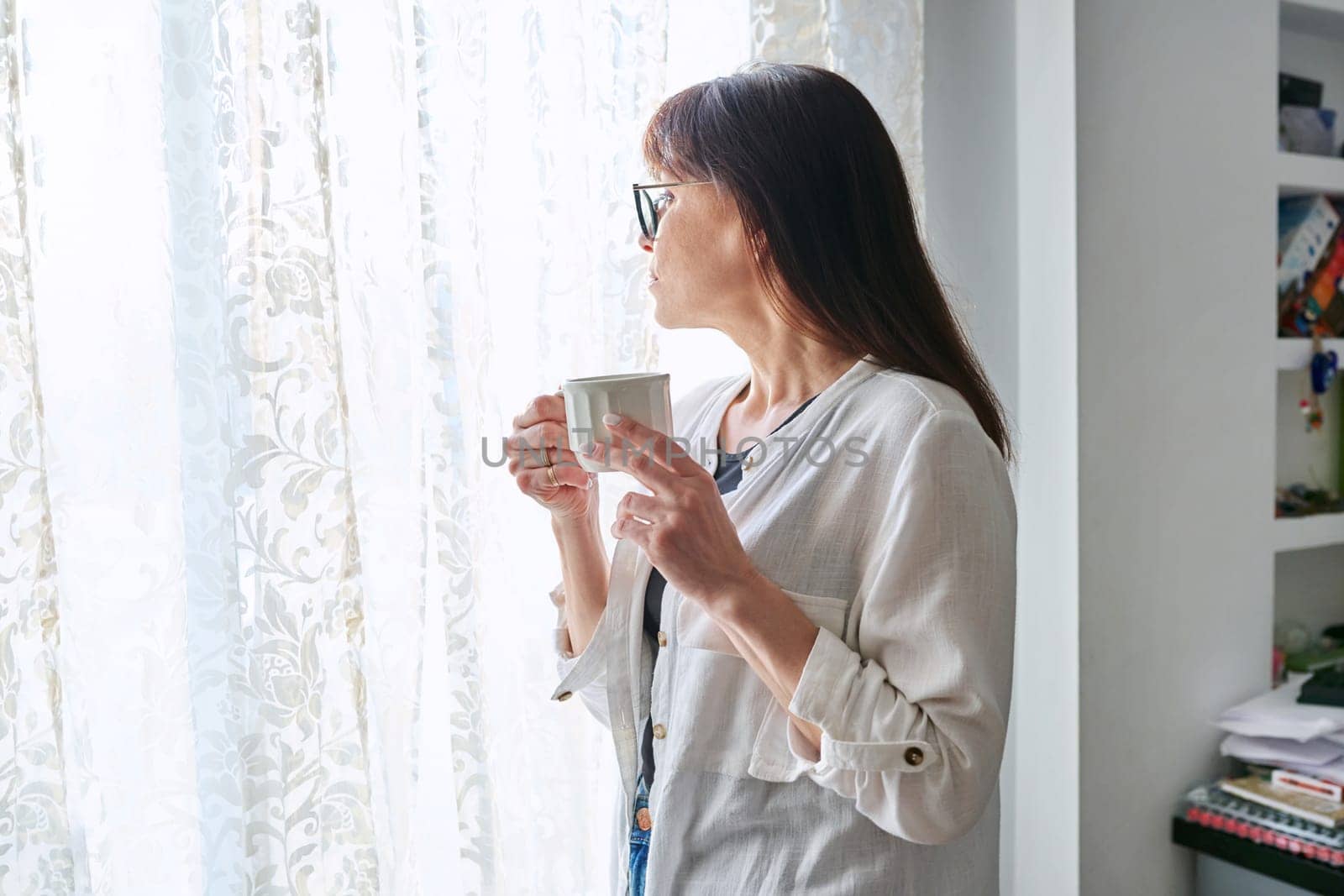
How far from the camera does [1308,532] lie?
2.29 meters

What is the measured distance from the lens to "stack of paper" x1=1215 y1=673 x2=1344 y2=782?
195 cm

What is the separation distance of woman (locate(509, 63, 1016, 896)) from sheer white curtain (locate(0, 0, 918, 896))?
292 mm

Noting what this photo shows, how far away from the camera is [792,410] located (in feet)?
3.58

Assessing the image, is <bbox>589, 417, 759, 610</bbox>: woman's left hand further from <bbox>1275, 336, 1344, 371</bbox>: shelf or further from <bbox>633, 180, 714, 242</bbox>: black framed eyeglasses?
<bbox>1275, 336, 1344, 371</bbox>: shelf

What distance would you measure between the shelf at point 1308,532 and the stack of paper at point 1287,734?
0.32 metres

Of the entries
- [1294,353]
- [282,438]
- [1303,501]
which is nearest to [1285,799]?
[1303,501]

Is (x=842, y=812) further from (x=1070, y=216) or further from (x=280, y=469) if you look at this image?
(x=1070, y=216)

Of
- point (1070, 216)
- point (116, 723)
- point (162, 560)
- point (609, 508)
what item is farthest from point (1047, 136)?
point (116, 723)

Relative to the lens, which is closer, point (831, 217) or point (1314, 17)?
point (831, 217)

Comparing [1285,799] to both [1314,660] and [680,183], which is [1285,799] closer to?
[1314,660]

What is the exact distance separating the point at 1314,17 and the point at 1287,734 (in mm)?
1623

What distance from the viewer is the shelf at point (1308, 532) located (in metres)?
2.25

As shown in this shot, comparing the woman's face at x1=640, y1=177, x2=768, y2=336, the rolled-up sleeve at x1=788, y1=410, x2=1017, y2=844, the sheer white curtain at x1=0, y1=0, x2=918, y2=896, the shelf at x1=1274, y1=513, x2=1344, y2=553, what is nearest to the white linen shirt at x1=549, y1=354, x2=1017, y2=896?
the rolled-up sleeve at x1=788, y1=410, x2=1017, y2=844

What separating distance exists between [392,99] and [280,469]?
51 cm
